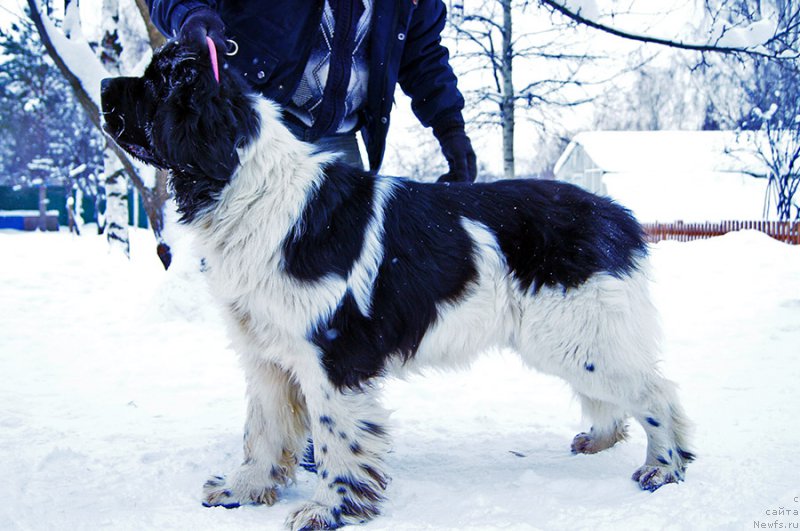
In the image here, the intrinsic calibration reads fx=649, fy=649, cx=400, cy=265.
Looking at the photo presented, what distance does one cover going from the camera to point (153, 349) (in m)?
5.98

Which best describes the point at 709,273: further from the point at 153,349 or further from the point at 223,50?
the point at 223,50

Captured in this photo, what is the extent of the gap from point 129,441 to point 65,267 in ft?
27.4

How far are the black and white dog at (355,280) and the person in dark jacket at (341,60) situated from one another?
0.48m

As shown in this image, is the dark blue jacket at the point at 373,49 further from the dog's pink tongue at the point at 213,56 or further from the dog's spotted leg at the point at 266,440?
the dog's spotted leg at the point at 266,440

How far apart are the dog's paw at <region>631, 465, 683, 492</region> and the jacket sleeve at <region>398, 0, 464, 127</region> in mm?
2179

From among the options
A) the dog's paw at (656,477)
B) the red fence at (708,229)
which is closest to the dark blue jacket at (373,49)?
the dog's paw at (656,477)

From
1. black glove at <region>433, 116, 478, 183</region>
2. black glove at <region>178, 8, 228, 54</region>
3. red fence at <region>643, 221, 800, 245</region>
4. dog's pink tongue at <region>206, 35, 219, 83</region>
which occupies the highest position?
black glove at <region>178, 8, 228, 54</region>

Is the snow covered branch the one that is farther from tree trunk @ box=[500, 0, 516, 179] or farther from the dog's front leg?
tree trunk @ box=[500, 0, 516, 179]

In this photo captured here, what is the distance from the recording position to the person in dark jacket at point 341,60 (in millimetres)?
3207

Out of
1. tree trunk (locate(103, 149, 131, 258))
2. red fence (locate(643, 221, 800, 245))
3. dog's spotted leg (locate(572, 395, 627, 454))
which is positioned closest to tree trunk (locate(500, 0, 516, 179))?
red fence (locate(643, 221, 800, 245))

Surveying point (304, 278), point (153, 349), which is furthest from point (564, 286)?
point (153, 349)

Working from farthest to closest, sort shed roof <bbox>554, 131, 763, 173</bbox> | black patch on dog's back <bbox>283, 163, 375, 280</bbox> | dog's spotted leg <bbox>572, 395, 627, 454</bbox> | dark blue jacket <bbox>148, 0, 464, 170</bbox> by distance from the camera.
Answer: shed roof <bbox>554, 131, 763, 173</bbox> < dog's spotted leg <bbox>572, 395, 627, 454</bbox> < dark blue jacket <bbox>148, 0, 464, 170</bbox> < black patch on dog's back <bbox>283, 163, 375, 280</bbox>

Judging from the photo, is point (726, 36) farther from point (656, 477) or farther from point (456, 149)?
point (656, 477)

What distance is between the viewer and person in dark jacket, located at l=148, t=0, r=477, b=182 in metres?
3.21
